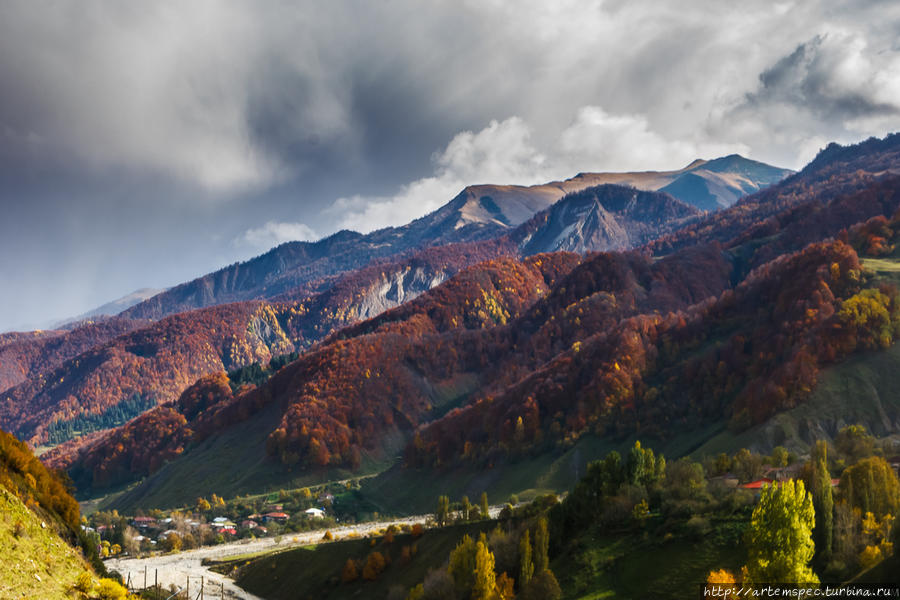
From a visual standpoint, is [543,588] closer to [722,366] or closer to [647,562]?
[647,562]

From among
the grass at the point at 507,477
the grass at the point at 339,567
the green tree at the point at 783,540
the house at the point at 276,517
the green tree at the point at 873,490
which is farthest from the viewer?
the house at the point at 276,517

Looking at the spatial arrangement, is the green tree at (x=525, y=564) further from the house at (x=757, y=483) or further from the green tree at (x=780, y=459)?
the green tree at (x=780, y=459)

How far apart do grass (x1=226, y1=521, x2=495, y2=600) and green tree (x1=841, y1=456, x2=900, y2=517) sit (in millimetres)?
45699

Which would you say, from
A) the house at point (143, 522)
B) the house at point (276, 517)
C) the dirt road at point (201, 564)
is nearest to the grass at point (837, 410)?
the dirt road at point (201, 564)

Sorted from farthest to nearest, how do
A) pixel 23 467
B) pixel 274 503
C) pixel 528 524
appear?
pixel 274 503 → pixel 528 524 → pixel 23 467

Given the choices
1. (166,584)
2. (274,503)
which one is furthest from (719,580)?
(274,503)

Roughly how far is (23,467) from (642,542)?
198ft

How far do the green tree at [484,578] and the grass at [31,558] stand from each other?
36733 mm

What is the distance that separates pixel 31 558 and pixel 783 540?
170 feet

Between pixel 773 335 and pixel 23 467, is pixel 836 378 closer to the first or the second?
pixel 773 335

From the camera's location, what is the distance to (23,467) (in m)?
62.5

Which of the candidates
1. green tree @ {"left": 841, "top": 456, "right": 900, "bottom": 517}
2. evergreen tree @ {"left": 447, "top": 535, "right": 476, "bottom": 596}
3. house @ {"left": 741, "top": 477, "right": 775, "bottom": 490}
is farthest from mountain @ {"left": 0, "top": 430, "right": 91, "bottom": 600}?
house @ {"left": 741, "top": 477, "right": 775, "bottom": 490}

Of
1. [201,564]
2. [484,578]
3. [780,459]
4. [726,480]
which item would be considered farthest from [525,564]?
[201,564]

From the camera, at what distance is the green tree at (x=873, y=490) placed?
6469 centimetres
